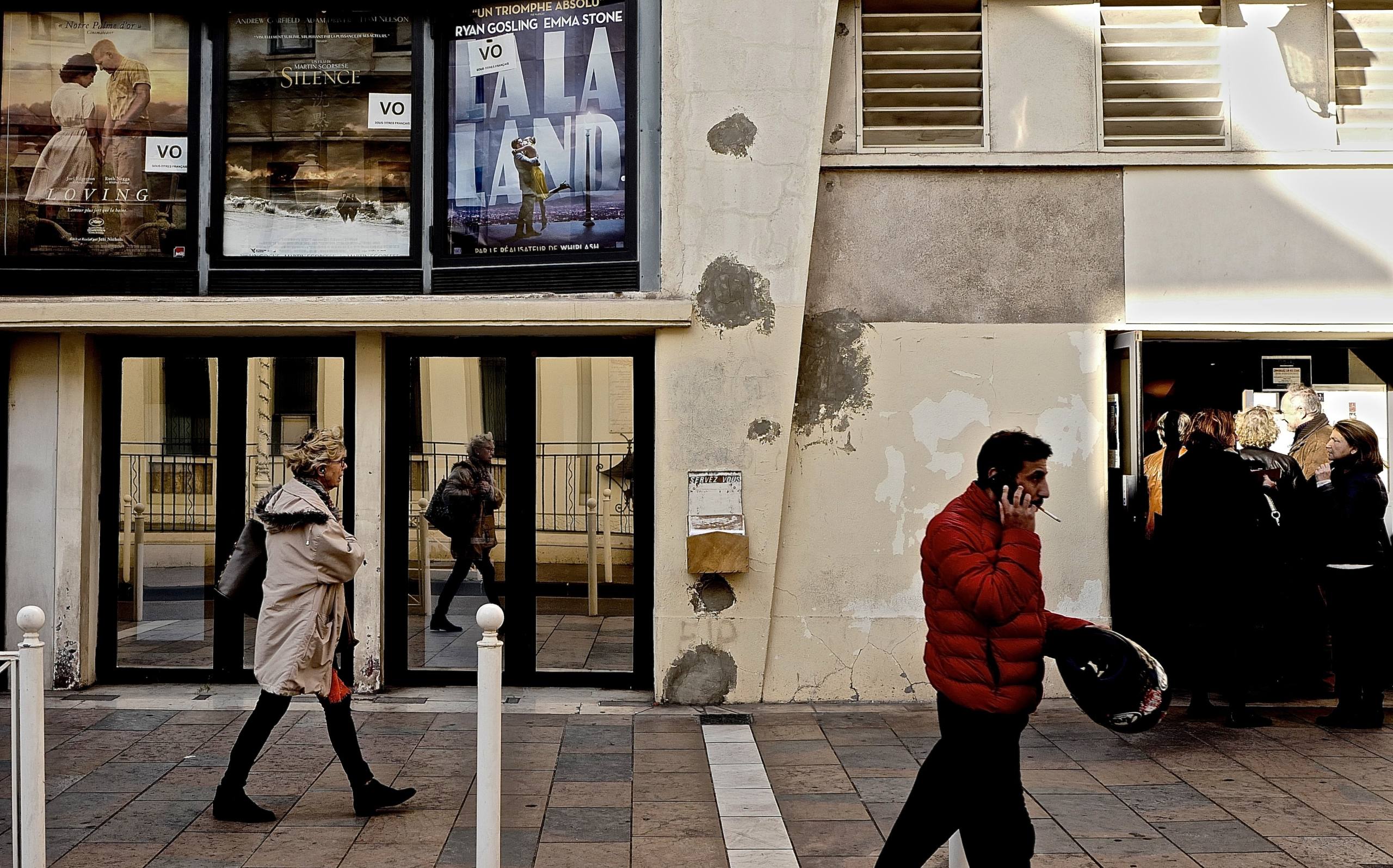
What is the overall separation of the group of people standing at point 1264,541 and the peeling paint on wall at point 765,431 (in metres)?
2.68

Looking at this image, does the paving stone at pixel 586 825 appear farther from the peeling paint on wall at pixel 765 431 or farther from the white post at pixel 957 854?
the peeling paint on wall at pixel 765 431

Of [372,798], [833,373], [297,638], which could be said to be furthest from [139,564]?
[833,373]

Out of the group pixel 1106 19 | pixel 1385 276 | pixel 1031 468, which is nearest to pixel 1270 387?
pixel 1385 276

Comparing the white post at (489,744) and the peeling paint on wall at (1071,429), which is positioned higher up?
the peeling paint on wall at (1071,429)

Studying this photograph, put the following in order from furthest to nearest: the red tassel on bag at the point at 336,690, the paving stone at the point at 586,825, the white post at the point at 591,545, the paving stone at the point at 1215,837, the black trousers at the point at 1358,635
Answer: the white post at the point at 591,545 → the black trousers at the point at 1358,635 → the red tassel on bag at the point at 336,690 → the paving stone at the point at 586,825 → the paving stone at the point at 1215,837

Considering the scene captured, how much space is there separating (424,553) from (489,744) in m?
4.12

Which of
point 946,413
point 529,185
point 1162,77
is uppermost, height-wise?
point 1162,77

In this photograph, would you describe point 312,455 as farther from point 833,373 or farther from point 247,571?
point 833,373

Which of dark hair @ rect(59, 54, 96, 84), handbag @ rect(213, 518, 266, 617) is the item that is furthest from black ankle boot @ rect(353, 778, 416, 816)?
dark hair @ rect(59, 54, 96, 84)

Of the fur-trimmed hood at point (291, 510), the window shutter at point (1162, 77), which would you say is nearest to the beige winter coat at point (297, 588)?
the fur-trimmed hood at point (291, 510)

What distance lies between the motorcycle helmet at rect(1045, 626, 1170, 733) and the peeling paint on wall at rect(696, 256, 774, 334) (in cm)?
420

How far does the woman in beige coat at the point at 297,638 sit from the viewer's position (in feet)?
18.2

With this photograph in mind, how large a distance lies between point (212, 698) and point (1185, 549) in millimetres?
6918

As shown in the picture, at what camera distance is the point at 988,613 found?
154 inches
